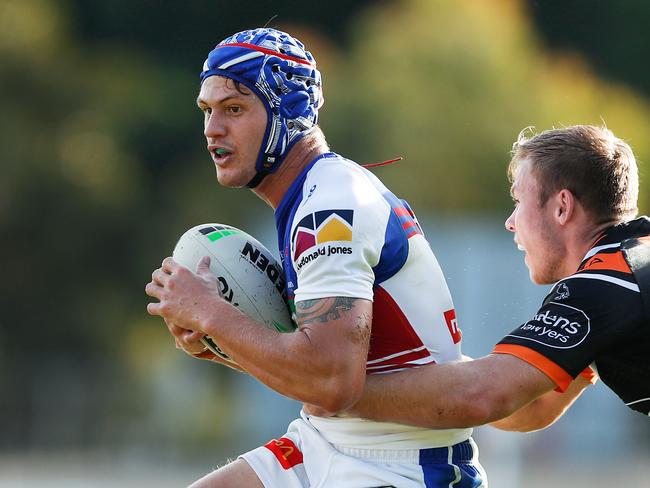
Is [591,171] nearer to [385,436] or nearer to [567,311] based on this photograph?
[567,311]

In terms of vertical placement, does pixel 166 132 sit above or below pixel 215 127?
above

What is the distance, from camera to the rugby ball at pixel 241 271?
211 inches

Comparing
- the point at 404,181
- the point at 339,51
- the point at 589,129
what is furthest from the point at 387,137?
the point at 589,129

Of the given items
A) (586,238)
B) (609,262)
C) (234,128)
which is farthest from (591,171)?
(234,128)

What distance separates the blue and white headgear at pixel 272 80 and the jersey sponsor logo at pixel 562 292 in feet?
4.49

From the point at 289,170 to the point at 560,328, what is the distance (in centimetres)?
141

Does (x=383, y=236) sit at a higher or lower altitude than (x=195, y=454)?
higher

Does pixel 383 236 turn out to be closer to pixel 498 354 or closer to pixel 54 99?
pixel 498 354

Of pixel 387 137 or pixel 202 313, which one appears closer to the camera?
pixel 202 313

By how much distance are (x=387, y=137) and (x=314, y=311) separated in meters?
27.0

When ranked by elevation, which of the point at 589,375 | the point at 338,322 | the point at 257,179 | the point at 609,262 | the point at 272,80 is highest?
the point at 272,80

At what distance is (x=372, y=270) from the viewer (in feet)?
16.5

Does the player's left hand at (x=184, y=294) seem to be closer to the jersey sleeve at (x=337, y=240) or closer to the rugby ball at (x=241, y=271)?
the rugby ball at (x=241, y=271)

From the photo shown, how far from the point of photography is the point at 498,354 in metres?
5.21
